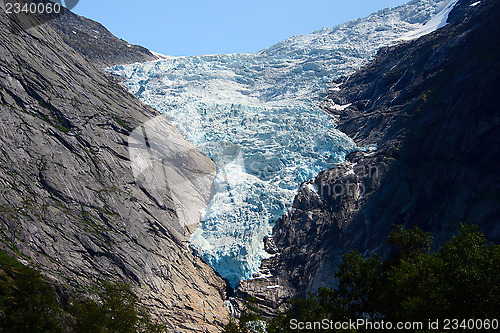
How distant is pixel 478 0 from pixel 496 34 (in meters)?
33.0

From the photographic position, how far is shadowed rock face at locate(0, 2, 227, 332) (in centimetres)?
4716

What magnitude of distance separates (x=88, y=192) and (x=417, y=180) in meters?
40.2

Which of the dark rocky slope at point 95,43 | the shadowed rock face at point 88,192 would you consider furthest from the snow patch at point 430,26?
the dark rocky slope at point 95,43

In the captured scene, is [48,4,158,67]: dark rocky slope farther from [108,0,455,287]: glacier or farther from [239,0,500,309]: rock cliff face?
[239,0,500,309]: rock cliff face

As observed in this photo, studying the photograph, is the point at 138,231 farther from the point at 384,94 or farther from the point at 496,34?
the point at 496,34

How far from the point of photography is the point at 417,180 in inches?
2260

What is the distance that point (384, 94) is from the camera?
7850 centimetres

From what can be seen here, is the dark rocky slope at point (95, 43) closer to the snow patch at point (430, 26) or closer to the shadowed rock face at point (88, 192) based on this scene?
the shadowed rock face at point (88, 192)

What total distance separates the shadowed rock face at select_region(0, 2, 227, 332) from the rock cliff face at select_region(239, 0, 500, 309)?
969 cm

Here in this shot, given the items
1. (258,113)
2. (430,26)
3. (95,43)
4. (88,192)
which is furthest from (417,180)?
(95,43)

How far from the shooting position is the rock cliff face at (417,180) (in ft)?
176

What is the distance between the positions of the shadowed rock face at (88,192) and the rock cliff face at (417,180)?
9.69 metres

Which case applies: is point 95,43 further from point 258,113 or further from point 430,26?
point 430,26

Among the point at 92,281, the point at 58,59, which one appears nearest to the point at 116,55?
the point at 58,59
